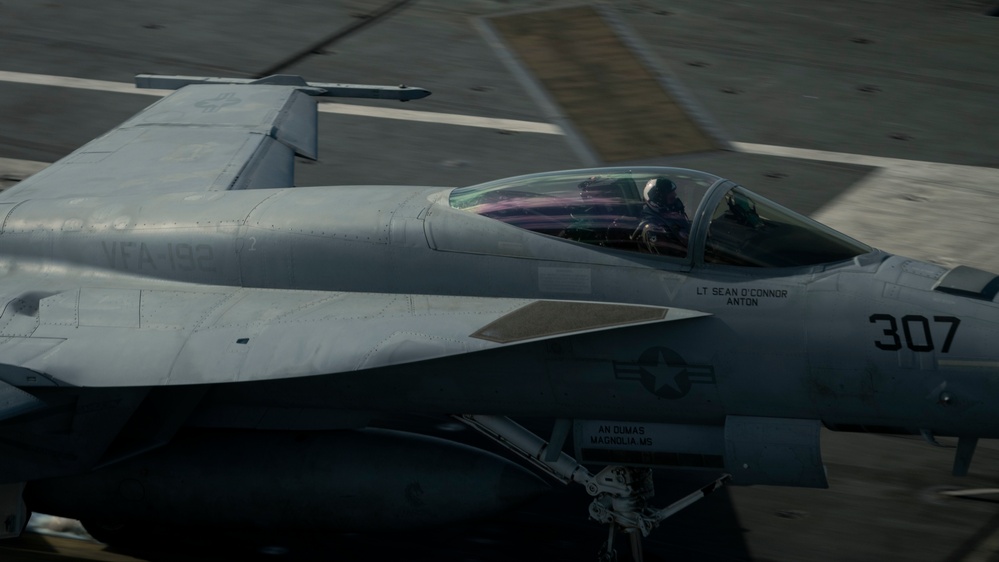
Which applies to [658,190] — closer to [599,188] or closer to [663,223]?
[663,223]

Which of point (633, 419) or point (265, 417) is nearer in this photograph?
point (633, 419)

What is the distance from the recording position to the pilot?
707cm

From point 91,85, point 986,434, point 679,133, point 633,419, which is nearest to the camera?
point 986,434

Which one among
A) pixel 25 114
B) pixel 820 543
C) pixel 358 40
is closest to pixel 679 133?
pixel 358 40

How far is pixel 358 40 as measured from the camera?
59.9ft

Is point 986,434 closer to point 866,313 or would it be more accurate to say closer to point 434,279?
point 866,313

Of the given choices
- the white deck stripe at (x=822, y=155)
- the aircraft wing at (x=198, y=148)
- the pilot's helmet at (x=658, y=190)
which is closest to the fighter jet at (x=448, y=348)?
the pilot's helmet at (x=658, y=190)

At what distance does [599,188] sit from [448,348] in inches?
61.3

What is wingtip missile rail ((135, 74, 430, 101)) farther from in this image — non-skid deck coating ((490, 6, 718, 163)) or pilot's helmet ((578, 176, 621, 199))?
pilot's helmet ((578, 176, 621, 199))

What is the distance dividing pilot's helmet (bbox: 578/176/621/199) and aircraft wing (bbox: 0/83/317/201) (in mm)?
3974

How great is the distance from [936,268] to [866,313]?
2.21 ft

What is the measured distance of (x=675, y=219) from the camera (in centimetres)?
710

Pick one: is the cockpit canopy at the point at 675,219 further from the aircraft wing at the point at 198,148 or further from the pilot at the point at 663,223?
the aircraft wing at the point at 198,148

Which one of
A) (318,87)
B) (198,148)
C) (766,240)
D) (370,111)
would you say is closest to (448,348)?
(766,240)
